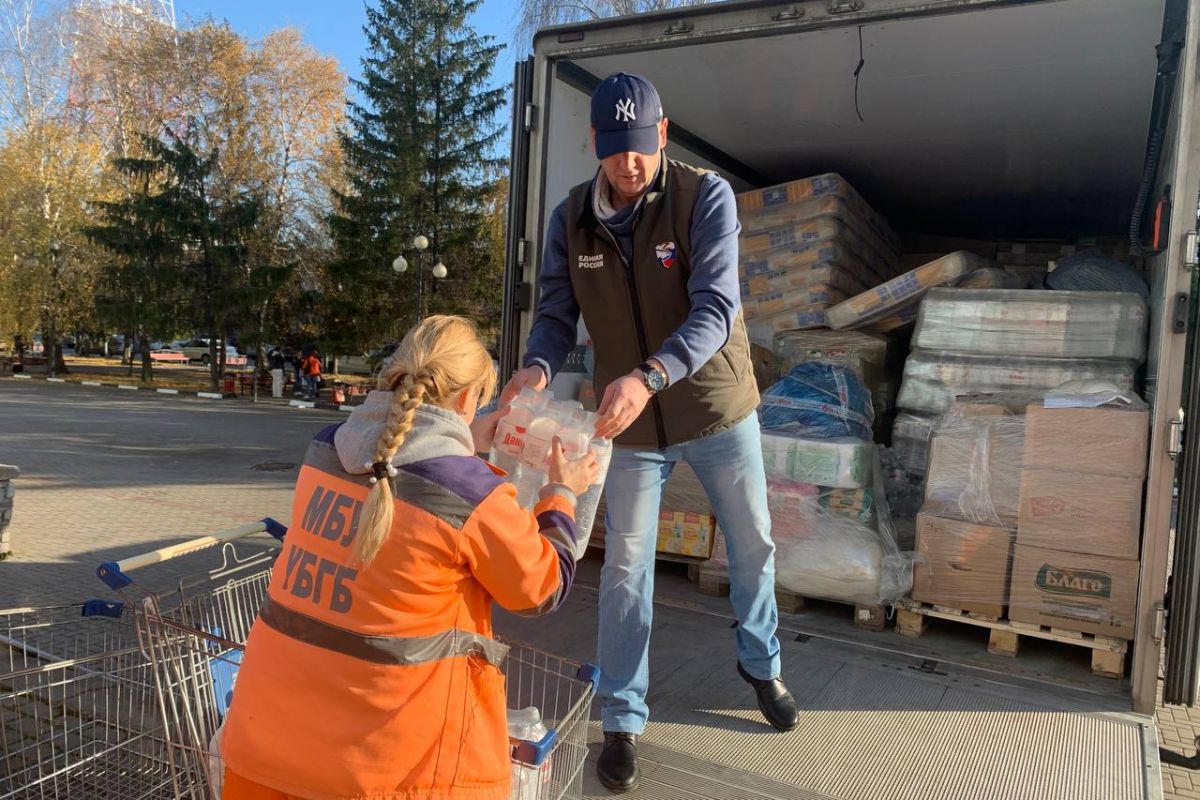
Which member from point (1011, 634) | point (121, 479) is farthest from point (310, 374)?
point (1011, 634)

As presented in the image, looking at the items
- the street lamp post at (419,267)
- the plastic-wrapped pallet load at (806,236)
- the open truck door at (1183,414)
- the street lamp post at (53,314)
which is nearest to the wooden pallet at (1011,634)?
the open truck door at (1183,414)

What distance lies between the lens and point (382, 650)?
63.1 inches

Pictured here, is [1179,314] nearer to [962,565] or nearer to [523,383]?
[962,565]

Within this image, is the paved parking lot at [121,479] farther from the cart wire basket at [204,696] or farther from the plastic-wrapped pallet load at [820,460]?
the plastic-wrapped pallet load at [820,460]

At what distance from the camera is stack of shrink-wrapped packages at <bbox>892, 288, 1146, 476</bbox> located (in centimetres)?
445

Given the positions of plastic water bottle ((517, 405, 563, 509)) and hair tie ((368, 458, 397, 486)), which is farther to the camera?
plastic water bottle ((517, 405, 563, 509))

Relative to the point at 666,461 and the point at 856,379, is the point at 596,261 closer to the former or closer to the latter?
the point at 666,461

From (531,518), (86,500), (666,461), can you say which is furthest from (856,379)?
(86,500)

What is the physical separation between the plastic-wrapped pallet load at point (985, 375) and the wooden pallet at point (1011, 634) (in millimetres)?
1298

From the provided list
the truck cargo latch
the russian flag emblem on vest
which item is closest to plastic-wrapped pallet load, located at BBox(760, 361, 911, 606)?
the truck cargo latch

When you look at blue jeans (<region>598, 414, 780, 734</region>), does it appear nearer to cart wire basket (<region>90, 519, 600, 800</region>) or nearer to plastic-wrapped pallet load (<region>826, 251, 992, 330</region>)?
cart wire basket (<region>90, 519, 600, 800</region>)

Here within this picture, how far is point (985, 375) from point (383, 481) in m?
4.13

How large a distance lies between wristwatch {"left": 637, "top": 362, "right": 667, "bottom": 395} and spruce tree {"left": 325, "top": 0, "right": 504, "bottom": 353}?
2175 centimetres

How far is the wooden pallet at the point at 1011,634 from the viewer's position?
12.0 ft
